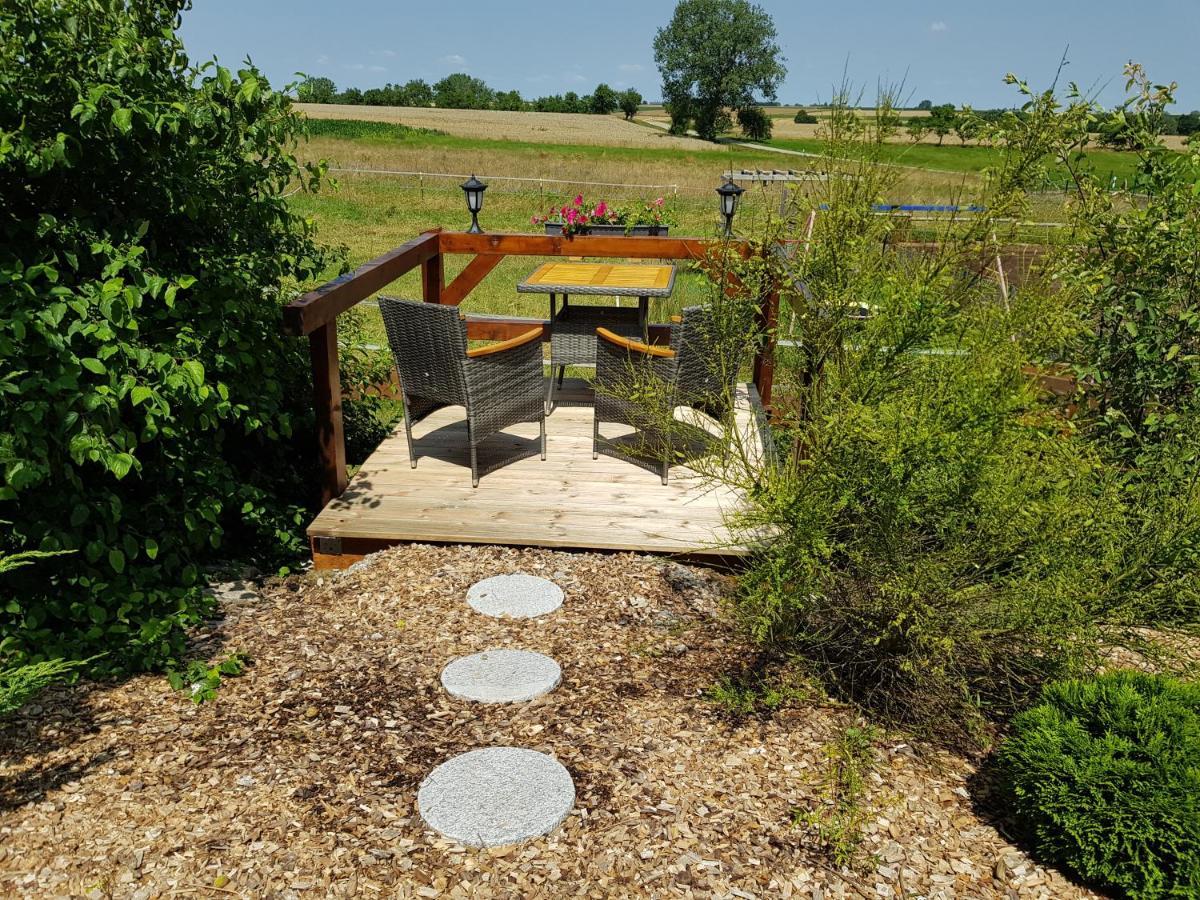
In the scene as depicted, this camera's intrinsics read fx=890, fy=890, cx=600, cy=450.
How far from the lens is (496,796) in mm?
2617

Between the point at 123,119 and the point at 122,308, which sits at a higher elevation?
the point at 123,119

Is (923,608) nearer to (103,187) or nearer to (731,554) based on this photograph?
(731,554)

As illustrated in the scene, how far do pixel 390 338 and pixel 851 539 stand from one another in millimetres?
2894

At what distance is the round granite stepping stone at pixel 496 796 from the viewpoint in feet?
8.18

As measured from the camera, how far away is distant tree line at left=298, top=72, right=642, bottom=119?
74.4m

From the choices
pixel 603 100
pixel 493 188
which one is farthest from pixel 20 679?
pixel 603 100

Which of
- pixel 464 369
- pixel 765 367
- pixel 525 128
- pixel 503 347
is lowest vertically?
pixel 765 367

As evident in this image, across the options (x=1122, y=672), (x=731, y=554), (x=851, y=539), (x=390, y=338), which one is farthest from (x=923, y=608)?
(x=390, y=338)

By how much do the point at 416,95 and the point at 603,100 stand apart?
2110cm

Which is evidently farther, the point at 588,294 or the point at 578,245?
the point at 578,245

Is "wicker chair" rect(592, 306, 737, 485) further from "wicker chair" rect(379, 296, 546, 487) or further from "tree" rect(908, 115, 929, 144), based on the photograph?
"tree" rect(908, 115, 929, 144)

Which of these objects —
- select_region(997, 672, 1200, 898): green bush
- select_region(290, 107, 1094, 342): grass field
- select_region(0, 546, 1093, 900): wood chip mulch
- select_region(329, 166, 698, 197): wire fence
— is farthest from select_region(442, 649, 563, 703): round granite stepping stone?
select_region(329, 166, 698, 197): wire fence

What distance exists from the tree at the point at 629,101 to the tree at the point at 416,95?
2144cm

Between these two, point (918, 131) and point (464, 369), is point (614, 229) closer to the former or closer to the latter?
point (464, 369)
